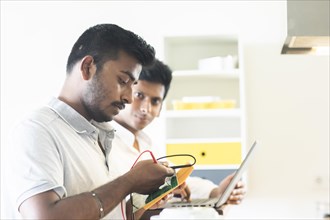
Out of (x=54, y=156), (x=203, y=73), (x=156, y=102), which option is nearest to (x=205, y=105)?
(x=203, y=73)

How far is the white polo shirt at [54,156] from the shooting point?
1177 mm

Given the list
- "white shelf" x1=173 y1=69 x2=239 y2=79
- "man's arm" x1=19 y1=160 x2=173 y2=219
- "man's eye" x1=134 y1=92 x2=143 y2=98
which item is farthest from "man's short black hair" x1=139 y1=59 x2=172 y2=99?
"man's arm" x1=19 y1=160 x2=173 y2=219

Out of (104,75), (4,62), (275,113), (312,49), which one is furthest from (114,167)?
(4,62)

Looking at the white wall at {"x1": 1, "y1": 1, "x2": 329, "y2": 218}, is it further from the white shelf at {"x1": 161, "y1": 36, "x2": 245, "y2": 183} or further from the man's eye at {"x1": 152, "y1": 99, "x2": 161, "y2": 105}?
the man's eye at {"x1": 152, "y1": 99, "x2": 161, "y2": 105}

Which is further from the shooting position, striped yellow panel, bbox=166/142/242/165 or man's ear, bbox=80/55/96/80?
striped yellow panel, bbox=166/142/242/165

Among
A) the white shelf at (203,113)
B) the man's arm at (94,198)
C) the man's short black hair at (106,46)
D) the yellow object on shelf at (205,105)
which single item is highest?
the man's short black hair at (106,46)

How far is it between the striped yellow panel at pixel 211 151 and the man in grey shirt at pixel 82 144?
138cm

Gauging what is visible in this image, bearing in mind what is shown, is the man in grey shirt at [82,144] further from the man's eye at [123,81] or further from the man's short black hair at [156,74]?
the man's short black hair at [156,74]

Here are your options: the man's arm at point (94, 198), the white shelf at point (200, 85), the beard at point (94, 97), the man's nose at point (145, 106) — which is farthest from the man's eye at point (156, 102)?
the man's arm at point (94, 198)

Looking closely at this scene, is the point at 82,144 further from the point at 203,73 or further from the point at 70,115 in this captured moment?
the point at 203,73

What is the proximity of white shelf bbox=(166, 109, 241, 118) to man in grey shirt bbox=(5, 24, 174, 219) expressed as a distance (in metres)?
1.41

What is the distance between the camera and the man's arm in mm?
1153

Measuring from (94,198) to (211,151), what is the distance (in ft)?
5.94

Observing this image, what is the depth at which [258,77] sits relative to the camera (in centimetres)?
316
